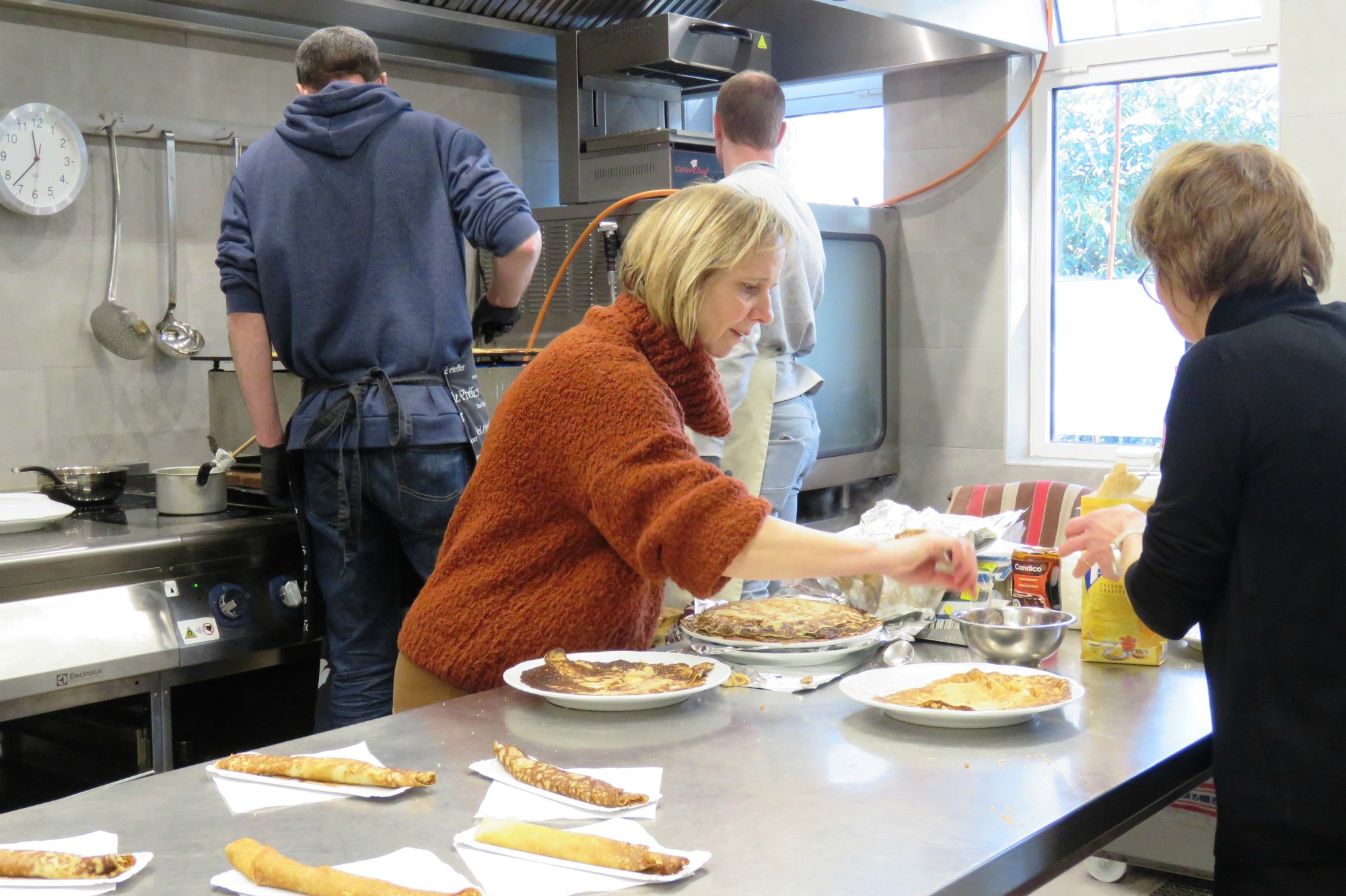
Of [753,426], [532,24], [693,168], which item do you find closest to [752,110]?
[693,168]

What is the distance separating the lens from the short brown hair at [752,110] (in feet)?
9.48

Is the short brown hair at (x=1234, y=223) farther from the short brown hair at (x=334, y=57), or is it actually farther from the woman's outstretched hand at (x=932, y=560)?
the short brown hair at (x=334, y=57)

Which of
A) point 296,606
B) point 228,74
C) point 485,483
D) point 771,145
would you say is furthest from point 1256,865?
point 228,74

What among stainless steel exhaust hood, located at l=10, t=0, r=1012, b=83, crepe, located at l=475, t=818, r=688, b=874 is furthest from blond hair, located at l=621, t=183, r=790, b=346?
stainless steel exhaust hood, located at l=10, t=0, r=1012, b=83

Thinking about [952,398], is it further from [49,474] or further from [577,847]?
[577,847]

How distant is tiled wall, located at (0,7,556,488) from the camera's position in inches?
114

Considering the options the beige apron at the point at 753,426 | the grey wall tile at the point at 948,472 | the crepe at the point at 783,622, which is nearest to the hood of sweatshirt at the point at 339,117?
the beige apron at the point at 753,426

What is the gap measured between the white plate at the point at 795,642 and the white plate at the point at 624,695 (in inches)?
3.3

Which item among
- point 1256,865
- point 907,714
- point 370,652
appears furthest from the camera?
point 370,652

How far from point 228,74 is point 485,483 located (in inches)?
83.3

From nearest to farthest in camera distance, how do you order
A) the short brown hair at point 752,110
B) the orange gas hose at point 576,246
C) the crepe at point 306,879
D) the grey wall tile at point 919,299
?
the crepe at point 306,879 → the short brown hair at point 752,110 → the orange gas hose at point 576,246 → the grey wall tile at point 919,299

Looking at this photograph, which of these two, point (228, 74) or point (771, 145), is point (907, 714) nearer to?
point (771, 145)

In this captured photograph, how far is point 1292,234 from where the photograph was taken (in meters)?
1.36

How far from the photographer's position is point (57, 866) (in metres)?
1.00
